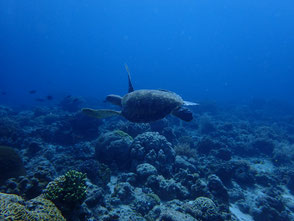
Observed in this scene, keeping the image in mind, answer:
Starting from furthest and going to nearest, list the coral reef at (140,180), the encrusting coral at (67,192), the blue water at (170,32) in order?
the blue water at (170,32) < the coral reef at (140,180) < the encrusting coral at (67,192)

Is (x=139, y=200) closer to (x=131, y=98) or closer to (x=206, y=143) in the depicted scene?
(x=131, y=98)

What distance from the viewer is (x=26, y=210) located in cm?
271

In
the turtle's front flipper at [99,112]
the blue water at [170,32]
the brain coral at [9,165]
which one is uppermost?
the blue water at [170,32]

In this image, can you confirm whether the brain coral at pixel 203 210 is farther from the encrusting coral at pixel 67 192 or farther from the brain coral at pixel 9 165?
the brain coral at pixel 9 165

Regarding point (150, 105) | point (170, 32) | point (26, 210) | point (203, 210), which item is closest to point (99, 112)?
point (150, 105)

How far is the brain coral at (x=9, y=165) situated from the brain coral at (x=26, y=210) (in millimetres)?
3098

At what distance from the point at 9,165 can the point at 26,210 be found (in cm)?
389

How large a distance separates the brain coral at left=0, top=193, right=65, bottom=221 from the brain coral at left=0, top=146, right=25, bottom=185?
3.10 meters

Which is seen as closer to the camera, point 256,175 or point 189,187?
point 189,187

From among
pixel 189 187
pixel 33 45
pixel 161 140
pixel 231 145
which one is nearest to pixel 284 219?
pixel 189 187

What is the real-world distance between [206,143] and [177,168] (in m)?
4.51

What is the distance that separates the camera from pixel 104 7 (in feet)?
482

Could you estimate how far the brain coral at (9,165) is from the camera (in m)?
5.31

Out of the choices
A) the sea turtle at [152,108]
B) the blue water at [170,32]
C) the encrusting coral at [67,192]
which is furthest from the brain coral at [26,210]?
the blue water at [170,32]
